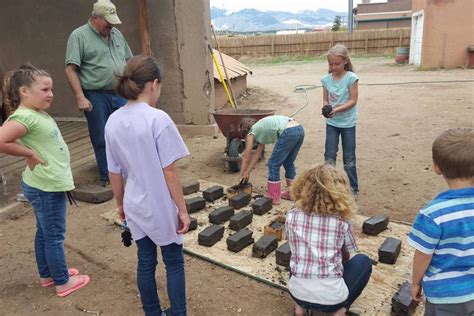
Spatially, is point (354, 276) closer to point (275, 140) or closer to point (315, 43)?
point (275, 140)

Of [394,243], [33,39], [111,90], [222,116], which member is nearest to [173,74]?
[222,116]

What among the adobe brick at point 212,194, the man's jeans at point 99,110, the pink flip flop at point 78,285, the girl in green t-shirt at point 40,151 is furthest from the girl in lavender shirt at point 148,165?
the man's jeans at point 99,110

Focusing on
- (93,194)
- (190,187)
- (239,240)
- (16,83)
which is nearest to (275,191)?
(190,187)

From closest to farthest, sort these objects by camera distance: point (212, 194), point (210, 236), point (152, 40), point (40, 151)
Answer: point (40, 151) → point (210, 236) → point (212, 194) → point (152, 40)

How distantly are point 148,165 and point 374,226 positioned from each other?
2220mm

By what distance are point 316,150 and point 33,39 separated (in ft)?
18.3

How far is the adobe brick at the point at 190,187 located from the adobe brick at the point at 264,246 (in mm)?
1605

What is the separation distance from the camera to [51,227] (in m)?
2.89

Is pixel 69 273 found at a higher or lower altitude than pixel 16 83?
lower

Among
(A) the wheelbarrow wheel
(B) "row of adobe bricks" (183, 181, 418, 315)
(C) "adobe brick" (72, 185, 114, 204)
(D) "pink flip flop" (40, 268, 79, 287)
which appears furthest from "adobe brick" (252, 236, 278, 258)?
(A) the wheelbarrow wheel

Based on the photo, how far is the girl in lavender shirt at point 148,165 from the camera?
2.25 meters

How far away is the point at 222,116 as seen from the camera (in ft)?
19.4

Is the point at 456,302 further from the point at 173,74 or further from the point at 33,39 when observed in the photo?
the point at 33,39

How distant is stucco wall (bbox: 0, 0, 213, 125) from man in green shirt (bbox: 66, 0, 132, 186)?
7.07 feet
